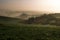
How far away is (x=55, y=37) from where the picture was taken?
201 cm

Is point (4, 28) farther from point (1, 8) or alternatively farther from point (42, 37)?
point (42, 37)

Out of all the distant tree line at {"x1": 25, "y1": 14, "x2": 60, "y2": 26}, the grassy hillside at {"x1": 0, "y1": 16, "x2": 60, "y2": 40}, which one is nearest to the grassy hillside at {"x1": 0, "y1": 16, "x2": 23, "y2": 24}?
the grassy hillside at {"x1": 0, "y1": 16, "x2": 60, "y2": 40}

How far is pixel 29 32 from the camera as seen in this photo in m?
2.01

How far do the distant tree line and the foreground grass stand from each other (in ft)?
0.18

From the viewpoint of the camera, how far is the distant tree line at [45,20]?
206 centimetres

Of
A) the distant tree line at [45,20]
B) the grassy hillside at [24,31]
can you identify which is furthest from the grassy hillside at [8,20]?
the distant tree line at [45,20]

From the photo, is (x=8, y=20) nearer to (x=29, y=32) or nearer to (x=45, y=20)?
(x=29, y=32)

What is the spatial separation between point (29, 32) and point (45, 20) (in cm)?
27

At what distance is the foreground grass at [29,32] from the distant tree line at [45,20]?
55 millimetres

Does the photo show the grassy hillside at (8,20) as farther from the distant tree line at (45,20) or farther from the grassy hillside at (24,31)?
the distant tree line at (45,20)

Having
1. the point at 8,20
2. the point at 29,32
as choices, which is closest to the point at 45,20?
the point at 29,32

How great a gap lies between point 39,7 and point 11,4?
0.37 meters

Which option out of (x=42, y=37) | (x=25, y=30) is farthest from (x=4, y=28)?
(x=42, y=37)

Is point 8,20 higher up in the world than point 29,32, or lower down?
higher up
